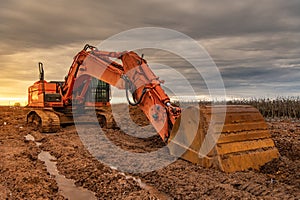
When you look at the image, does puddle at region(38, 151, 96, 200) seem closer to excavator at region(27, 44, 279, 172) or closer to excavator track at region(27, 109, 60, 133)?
excavator at region(27, 44, 279, 172)

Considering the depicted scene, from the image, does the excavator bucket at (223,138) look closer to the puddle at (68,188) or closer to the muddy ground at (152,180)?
the muddy ground at (152,180)

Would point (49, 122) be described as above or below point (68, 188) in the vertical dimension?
above

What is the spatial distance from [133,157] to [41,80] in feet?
26.6

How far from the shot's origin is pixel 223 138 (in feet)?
20.9

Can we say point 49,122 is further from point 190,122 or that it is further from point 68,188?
point 190,122

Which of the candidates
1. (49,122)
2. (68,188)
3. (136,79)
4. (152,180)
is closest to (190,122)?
(152,180)

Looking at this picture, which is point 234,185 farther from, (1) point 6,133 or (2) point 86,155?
(1) point 6,133

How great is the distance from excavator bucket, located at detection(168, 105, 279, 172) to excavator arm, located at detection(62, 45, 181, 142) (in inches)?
A: 20.5

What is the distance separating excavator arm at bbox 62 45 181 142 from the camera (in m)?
7.58

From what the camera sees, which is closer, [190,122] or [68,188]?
[68,188]

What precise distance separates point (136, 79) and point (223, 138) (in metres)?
3.12

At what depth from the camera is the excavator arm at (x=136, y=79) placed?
24.9ft

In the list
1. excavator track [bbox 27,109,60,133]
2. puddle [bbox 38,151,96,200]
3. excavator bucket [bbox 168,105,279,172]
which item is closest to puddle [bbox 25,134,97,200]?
puddle [bbox 38,151,96,200]

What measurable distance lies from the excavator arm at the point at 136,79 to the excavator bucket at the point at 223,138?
520mm
